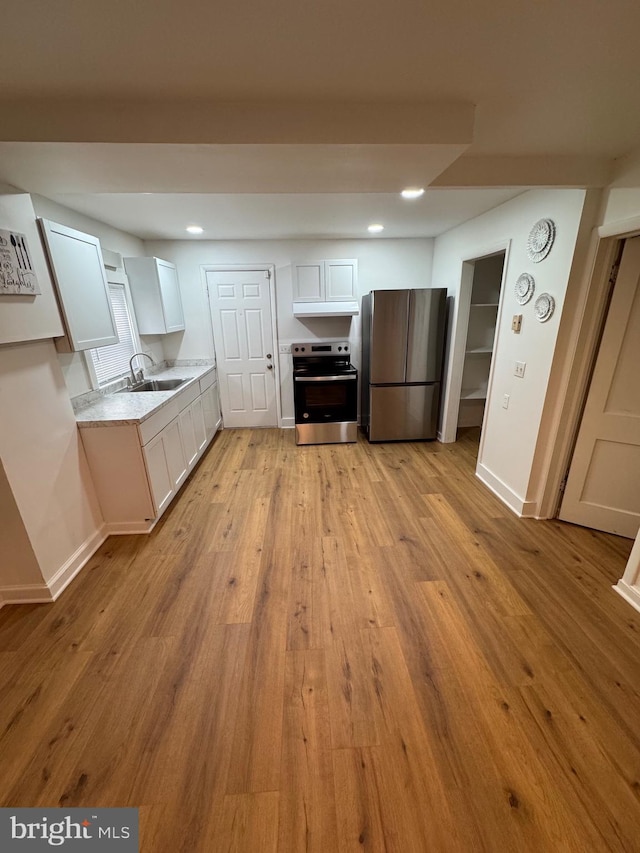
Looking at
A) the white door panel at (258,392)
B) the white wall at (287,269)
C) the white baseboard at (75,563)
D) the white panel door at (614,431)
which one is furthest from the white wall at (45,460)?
the white panel door at (614,431)

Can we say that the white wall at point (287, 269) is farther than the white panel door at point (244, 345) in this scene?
No

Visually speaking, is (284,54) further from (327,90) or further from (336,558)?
(336,558)

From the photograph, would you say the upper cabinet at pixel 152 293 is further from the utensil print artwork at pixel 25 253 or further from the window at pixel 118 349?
the utensil print artwork at pixel 25 253

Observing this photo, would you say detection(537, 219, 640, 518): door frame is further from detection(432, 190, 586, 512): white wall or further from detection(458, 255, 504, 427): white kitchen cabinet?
detection(458, 255, 504, 427): white kitchen cabinet

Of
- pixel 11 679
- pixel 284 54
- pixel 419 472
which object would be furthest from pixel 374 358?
pixel 11 679

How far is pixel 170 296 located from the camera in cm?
379

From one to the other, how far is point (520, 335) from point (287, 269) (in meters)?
2.84

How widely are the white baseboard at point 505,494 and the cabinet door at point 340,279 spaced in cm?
251

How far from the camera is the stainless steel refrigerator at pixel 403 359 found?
12.0 ft

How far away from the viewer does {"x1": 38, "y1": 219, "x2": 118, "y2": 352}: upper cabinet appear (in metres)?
2.01

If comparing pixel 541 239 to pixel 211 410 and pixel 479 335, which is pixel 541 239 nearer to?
pixel 479 335

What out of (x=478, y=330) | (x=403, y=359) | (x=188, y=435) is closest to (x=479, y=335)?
(x=478, y=330)

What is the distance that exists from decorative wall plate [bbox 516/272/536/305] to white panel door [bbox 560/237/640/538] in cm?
51

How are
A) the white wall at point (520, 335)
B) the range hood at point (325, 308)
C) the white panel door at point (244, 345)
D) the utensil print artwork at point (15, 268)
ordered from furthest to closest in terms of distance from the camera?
the white panel door at point (244, 345) < the range hood at point (325, 308) < the white wall at point (520, 335) < the utensil print artwork at point (15, 268)
